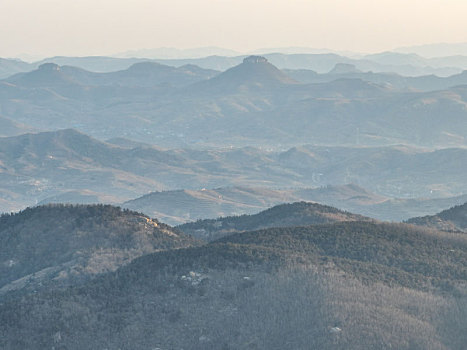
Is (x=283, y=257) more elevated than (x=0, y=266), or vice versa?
(x=283, y=257)

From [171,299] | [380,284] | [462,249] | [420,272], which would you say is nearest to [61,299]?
[171,299]

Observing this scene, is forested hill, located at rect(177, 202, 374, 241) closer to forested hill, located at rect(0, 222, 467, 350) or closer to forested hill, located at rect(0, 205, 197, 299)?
forested hill, located at rect(0, 205, 197, 299)

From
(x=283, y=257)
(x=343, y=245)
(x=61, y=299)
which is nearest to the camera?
(x=61, y=299)

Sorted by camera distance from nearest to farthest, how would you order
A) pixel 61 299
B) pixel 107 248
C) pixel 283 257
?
pixel 61 299, pixel 283 257, pixel 107 248

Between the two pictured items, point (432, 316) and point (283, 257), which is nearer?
point (432, 316)

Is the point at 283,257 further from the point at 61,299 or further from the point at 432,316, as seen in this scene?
the point at 61,299

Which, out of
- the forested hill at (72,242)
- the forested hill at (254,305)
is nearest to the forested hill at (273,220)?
the forested hill at (72,242)

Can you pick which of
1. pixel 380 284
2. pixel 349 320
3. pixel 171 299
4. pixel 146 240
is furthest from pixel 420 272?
pixel 146 240

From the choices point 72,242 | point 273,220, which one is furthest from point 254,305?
point 273,220
